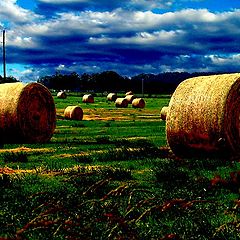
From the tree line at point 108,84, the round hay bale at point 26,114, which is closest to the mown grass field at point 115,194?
the round hay bale at point 26,114

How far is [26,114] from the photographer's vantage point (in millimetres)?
19000

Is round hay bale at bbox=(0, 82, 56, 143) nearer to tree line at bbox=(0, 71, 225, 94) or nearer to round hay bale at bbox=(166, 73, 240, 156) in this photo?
round hay bale at bbox=(166, 73, 240, 156)

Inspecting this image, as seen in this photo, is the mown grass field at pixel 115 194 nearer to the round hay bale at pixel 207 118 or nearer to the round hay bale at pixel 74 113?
the round hay bale at pixel 207 118

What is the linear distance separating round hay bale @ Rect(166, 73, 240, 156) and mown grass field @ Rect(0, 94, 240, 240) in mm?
607

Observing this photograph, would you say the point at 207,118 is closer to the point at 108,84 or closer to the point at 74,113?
the point at 74,113

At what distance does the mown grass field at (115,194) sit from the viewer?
4973 millimetres

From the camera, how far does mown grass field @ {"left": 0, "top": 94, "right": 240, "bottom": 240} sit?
4973 millimetres

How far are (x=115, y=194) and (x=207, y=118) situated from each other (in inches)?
296

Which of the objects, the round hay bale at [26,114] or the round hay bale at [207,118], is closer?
the round hay bale at [207,118]

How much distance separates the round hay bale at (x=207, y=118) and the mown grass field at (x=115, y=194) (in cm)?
61

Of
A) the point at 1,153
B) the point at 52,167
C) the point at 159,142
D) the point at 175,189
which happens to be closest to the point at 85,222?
the point at 175,189

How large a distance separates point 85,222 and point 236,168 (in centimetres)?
634

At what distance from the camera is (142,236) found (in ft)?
18.4

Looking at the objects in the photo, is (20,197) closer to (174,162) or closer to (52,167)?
(52,167)
